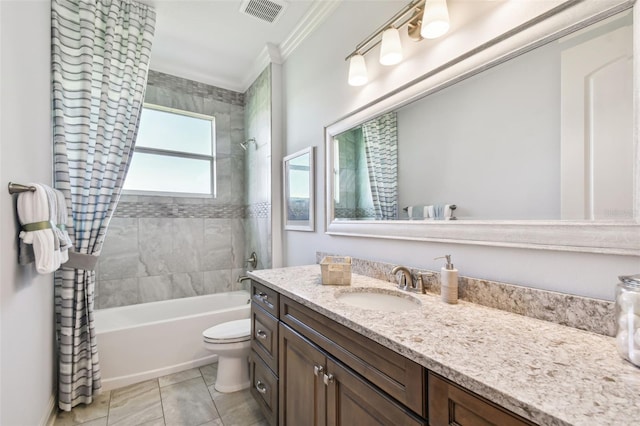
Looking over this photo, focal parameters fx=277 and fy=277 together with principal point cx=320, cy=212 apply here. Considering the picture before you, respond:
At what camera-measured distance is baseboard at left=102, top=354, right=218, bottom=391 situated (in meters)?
2.05

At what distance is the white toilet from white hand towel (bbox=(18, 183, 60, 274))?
3.59 ft

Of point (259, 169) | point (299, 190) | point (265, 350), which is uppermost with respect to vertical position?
point (259, 169)

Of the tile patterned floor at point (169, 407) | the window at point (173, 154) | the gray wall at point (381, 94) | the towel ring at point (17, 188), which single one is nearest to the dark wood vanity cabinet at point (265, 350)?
the tile patterned floor at point (169, 407)

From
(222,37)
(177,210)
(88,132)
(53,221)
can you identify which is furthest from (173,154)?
(53,221)

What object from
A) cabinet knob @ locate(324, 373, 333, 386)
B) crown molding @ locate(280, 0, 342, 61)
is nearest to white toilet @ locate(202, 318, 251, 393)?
cabinet knob @ locate(324, 373, 333, 386)

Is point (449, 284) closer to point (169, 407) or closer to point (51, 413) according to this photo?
point (169, 407)

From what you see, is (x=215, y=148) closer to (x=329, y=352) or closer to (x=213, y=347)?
(x=213, y=347)

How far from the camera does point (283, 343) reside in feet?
4.54

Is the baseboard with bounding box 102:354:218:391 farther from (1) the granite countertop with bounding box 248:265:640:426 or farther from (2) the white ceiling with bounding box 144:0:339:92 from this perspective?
(2) the white ceiling with bounding box 144:0:339:92

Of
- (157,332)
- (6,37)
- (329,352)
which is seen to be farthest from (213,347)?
(6,37)

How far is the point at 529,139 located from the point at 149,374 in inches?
112

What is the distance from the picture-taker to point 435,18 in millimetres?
1148

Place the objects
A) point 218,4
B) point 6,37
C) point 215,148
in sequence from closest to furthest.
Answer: point 6,37, point 218,4, point 215,148

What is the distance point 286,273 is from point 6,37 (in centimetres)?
167
